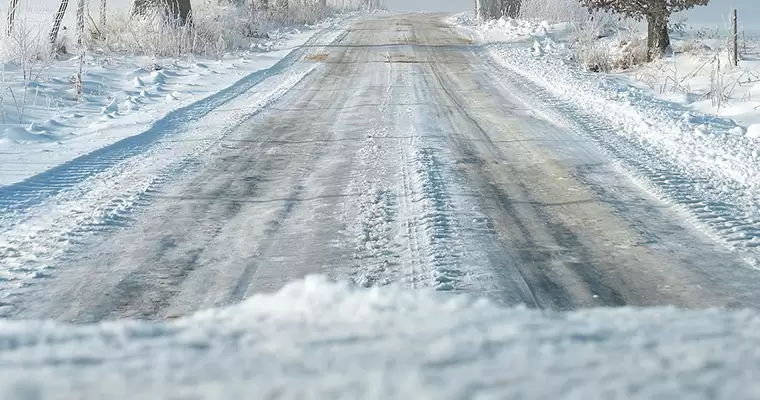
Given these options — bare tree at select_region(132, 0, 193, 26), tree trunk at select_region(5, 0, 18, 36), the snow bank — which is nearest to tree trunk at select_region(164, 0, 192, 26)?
bare tree at select_region(132, 0, 193, 26)

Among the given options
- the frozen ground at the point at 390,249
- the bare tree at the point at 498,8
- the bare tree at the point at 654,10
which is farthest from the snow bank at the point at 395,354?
the bare tree at the point at 498,8

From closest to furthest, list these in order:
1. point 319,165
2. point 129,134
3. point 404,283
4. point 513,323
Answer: point 513,323 → point 404,283 → point 319,165 → point 129,134

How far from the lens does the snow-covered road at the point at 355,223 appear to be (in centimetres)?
403

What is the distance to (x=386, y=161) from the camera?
6.88m

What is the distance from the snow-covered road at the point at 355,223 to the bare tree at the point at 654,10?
6.91 metres

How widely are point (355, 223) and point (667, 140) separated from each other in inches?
159

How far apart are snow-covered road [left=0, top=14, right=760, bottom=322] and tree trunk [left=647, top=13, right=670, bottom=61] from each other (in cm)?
692

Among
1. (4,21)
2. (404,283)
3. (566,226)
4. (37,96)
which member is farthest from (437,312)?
(4,21)

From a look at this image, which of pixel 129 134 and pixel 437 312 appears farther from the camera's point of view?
pixel 129 134

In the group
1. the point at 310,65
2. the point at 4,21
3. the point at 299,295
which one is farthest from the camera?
the point at 310,65

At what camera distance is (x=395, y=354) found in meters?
1.71

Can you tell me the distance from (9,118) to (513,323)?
8.61m

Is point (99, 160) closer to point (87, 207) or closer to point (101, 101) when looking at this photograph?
point (87, 207)

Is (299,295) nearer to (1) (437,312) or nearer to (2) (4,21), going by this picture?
(1) (437,312)
